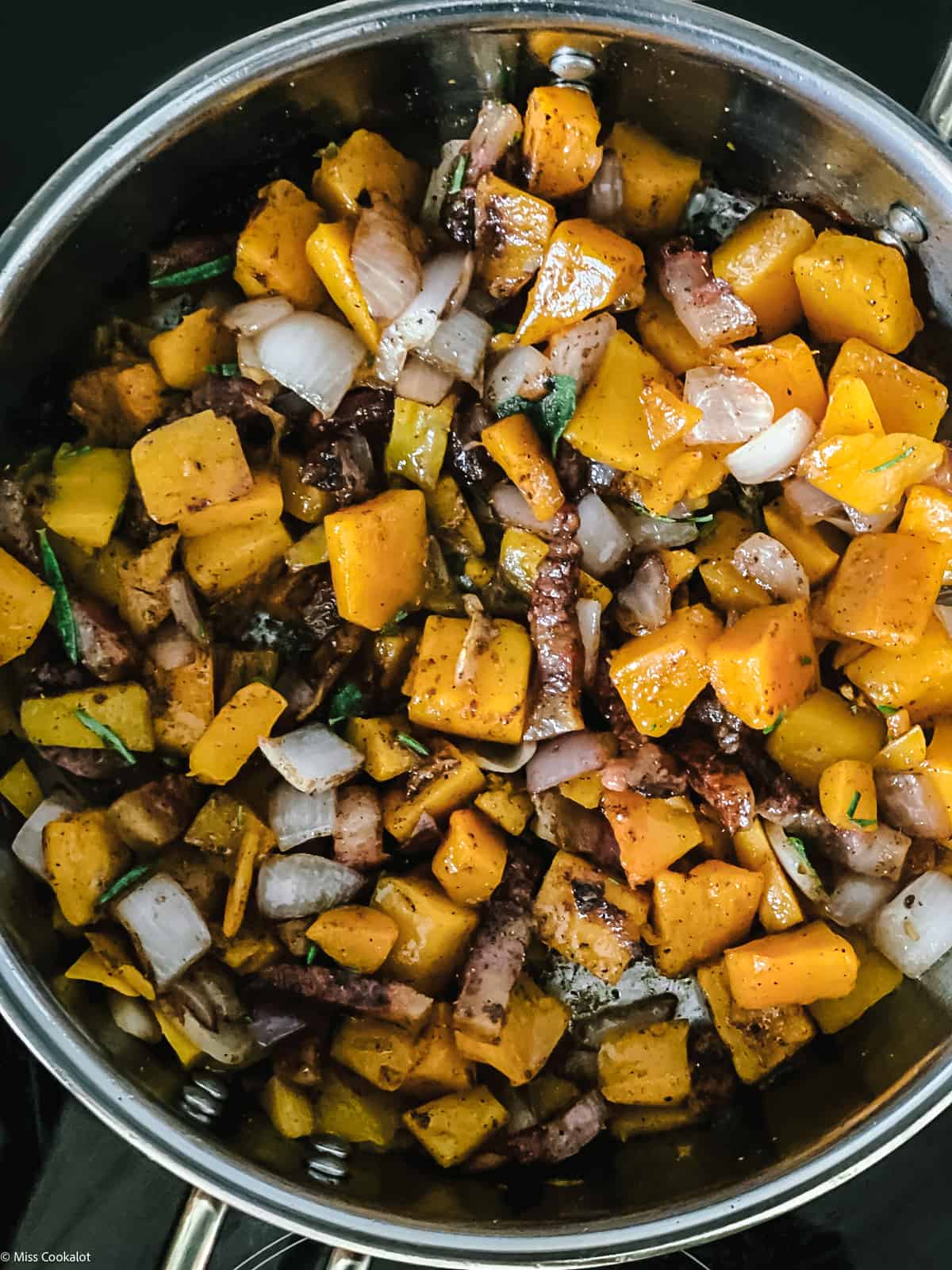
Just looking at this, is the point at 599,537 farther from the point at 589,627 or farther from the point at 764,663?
the point at 764,663

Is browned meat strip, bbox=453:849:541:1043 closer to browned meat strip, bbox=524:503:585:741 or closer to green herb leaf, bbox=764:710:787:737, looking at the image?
browned meat strip, bbox=524:503:585:741

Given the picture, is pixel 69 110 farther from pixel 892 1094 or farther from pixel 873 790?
pixel 892 1094

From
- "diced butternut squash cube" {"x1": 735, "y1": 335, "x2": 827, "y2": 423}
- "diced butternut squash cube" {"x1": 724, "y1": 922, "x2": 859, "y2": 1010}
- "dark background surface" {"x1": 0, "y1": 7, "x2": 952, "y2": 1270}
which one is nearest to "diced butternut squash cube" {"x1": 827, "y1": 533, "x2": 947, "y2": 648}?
"diced butternut squash cube" {"x1": 735, "y1": 335, "x2": 827, "y2": 423}

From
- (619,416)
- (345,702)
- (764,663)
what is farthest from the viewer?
(345,702)

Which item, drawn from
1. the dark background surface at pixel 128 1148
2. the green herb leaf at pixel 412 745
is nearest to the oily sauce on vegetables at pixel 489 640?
the green herb leaf at pixel 412 745

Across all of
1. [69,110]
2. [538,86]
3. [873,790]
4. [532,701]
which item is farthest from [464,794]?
[69,110]

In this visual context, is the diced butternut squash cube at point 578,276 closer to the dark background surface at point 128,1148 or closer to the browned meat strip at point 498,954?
the dark background surface at point 128,1148

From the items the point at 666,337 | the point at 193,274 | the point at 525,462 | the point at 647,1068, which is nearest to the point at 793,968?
the point at 647,1068
